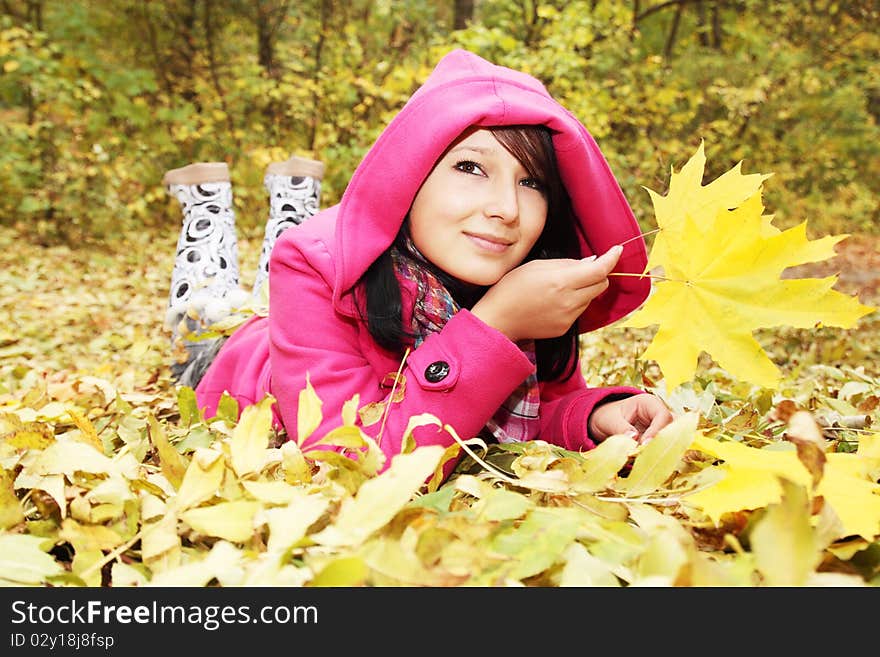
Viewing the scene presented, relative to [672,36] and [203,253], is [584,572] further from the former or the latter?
[672,36]

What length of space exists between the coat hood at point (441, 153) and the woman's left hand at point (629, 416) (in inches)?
8.3

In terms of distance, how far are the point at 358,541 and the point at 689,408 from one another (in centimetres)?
74

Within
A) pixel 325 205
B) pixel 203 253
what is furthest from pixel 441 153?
pixel 325 205

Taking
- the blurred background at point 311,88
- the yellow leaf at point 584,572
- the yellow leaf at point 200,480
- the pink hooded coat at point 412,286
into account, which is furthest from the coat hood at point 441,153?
the blurred background at point 311,88

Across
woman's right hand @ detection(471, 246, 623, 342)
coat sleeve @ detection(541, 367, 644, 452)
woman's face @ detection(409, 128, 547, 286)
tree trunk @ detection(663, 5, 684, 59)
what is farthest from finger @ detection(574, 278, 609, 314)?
tree trunk @ detection(663, 5, 684, 59)

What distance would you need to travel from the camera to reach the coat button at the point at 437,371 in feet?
2.93

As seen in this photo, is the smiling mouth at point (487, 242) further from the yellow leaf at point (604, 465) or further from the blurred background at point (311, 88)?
the blurred background at point (311, 88)

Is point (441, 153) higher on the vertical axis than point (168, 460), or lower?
higher

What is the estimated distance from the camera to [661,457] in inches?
23.7

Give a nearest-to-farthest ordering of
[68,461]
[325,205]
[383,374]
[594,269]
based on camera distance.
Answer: [68,461] → [594,269] → [383,374] → [325,205]

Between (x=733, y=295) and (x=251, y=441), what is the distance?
0.42 meters

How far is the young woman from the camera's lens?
0.90 m
